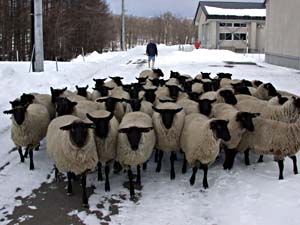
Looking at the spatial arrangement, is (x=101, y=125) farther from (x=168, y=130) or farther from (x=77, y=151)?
(x=168, y=130)

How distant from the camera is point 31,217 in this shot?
20.0ft

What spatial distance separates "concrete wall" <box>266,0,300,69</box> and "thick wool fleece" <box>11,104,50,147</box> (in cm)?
2188

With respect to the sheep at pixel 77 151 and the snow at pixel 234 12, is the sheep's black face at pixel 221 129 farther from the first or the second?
→ the snow at pixel 234 12

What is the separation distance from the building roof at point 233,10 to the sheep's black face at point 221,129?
48.1m

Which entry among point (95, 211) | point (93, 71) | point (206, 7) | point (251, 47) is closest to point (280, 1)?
point (93, 71)

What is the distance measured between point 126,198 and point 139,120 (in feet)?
5.30

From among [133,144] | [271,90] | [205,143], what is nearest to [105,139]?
[133,144]

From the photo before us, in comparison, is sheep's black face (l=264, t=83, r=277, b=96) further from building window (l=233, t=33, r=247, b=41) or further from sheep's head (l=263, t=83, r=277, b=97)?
building window (l=233, t=33, r=247, b=41)

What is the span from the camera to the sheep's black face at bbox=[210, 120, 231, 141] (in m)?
7.41

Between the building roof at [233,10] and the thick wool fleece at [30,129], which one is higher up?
the building roof at [233,10]

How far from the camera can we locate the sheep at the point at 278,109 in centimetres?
842

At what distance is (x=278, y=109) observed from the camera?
28.6ft

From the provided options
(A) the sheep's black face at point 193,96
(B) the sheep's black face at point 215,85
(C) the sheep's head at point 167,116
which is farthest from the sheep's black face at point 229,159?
(B) the sheep's black face at point 215,85

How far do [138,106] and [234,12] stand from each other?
160ft
